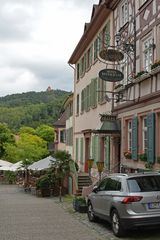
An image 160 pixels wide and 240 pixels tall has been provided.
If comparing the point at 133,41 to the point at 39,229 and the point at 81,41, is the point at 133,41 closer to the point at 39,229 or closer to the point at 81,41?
the point at 39,229

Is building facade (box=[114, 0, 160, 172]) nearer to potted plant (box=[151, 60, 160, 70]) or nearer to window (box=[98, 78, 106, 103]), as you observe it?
potted plant (box=[151, 60, 160, 70])

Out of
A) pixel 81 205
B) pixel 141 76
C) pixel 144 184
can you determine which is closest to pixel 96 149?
pixel 81 205

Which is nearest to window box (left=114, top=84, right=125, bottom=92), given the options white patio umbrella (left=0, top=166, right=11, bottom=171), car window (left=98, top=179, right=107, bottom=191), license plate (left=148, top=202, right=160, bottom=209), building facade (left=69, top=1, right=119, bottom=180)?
building facade (left=69, top=1, right=119, bottom=180)

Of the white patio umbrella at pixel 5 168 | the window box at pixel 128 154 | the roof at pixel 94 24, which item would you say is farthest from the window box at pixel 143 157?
the white patio umbrella at pixel 5 168

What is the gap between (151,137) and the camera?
16.6m

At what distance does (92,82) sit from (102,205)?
652 inches

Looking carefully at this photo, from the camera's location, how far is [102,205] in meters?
12.7

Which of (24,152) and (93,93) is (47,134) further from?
(93,93)

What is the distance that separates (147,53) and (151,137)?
12.2ft

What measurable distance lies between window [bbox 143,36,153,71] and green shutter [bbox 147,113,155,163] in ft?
7.44

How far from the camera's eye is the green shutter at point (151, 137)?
16.4 meters

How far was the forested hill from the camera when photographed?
13488 centimetres

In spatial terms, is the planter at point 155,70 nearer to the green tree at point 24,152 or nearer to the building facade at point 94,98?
the building facade at point 94,98

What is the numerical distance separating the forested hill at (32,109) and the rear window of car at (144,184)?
117 metres
